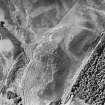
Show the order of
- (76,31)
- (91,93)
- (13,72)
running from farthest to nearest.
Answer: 1. (13,72)
2. (76,31)
3. (91,93)

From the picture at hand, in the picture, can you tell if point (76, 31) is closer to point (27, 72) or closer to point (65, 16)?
point (65, 16)

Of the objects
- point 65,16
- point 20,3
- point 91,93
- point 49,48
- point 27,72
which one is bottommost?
point 91,93

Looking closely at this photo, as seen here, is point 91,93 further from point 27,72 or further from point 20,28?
point 20,28

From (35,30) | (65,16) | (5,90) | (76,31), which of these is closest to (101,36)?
(76,31)

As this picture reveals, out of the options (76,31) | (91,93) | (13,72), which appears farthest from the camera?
(13,72)

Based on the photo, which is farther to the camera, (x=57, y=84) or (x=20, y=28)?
(x=20, y=28)

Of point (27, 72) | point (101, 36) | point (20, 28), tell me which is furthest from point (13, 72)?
point (101, 36)

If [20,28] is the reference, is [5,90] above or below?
below
